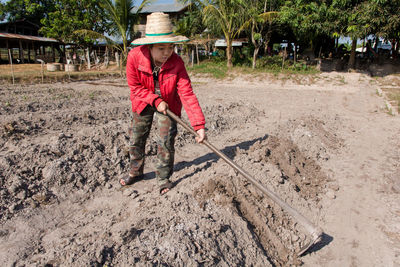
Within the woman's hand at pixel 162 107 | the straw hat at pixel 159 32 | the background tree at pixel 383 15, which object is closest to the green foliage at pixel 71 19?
the background tree at pixel 383 15

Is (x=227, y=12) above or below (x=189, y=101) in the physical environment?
above

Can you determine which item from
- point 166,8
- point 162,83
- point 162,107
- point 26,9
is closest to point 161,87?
point 162,83

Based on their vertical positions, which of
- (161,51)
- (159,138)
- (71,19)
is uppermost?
(71,19)

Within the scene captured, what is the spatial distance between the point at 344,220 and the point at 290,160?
99cm

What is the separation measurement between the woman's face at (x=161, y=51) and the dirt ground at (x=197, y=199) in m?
1.17

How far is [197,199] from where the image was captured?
2.38 m

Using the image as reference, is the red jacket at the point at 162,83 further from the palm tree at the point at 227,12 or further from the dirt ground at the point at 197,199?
the palm tree at the point at 227,12

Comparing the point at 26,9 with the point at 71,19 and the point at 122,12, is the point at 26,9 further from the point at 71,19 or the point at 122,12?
the point at 122,12

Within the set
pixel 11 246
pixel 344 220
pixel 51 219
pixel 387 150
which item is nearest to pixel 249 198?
pixel 344 220

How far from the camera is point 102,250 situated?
1.64 m

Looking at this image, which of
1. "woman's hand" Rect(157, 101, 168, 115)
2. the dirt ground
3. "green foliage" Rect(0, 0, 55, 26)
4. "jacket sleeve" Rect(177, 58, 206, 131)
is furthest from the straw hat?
"green foliage" Rect(0, 0, 55, 26)

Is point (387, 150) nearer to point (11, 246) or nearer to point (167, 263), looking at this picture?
point (167, 263)

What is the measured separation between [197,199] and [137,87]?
111cm

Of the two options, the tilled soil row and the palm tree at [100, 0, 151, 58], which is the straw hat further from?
the palm tree at [100, 0, 151, 58]
